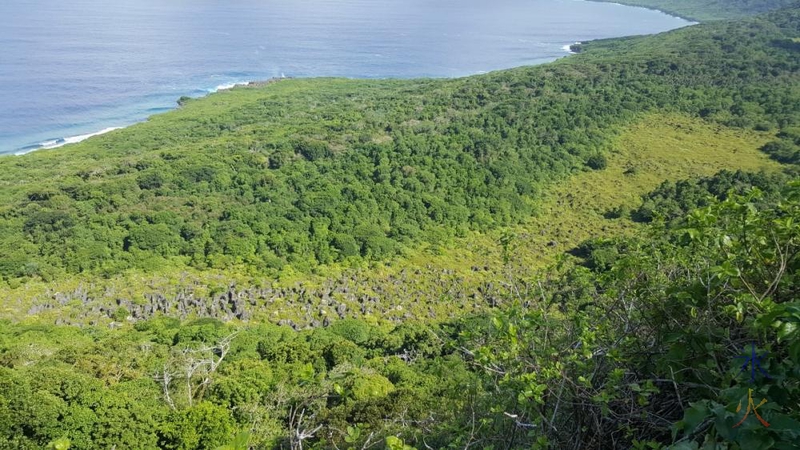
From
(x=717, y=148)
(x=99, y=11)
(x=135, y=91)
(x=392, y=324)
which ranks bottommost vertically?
(x=392, y=324)

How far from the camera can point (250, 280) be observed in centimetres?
2409

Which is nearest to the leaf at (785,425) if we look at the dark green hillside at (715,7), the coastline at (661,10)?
the dark green hillside at (715,7)

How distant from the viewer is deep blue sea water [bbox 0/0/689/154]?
5400cm

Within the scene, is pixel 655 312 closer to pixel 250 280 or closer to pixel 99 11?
pixel 250 280

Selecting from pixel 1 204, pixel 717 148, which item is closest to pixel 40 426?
pixel 1 204

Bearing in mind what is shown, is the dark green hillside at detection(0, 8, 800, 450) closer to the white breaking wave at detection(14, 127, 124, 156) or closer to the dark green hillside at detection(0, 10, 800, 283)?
the dark green hillside at detection(0, 10, 800, 283)

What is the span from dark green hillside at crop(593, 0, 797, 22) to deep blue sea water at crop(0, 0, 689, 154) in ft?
20.1

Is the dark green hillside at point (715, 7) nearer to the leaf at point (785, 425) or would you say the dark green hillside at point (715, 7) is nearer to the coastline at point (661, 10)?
the coastline at point (661, 10)

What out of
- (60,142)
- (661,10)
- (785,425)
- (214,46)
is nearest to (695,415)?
(785,425)

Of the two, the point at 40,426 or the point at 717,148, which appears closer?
the point at 40,426

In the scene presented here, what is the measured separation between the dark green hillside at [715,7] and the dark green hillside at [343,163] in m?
66.3

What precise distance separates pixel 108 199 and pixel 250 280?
11.3m

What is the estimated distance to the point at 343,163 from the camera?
35500mm

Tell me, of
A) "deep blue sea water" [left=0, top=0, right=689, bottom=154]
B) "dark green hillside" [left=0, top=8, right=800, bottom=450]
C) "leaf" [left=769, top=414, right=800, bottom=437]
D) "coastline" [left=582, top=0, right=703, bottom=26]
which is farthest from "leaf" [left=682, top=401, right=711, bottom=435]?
"coastline" [left=582, top=0, right=703, bottom=26]
